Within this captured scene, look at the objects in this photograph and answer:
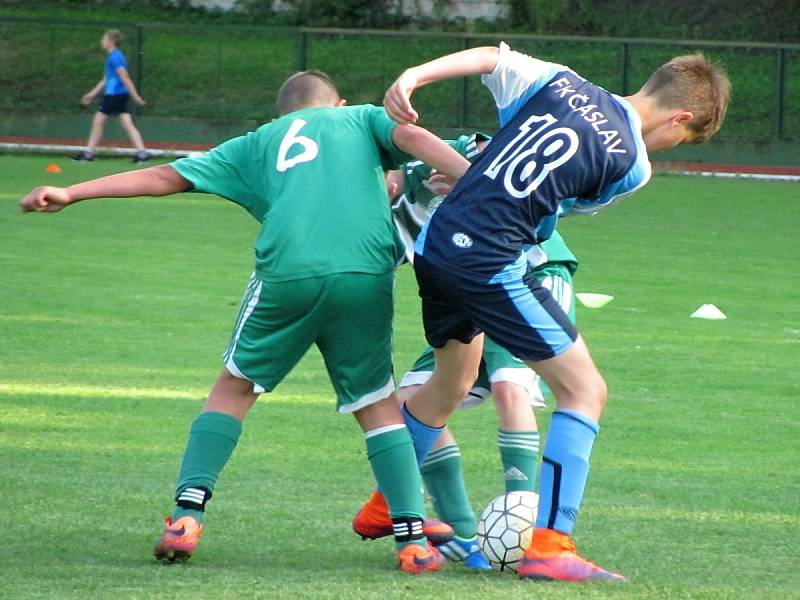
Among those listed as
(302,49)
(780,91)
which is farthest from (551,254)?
(302,49)

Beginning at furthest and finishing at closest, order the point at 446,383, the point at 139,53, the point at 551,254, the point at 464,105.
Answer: the point at 139,53 < the point at 464,105 < the point at 551,254 < the point at 446,383

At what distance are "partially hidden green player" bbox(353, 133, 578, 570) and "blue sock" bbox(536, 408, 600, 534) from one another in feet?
1.60

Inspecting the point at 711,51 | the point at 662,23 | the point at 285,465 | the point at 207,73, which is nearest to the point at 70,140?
the point at 207,73

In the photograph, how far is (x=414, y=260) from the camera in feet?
14.5

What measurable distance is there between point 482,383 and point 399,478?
77 centimetres

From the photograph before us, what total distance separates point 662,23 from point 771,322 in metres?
28.2

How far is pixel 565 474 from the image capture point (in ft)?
14.0

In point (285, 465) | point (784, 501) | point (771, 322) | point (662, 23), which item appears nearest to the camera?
point (784, 501)

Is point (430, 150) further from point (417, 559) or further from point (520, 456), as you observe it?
point (417, 559)

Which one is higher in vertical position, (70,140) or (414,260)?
(414,260)

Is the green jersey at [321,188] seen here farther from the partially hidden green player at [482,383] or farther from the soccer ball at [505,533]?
the soccer ball at [505,533]

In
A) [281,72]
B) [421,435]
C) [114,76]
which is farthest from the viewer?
[281,72]

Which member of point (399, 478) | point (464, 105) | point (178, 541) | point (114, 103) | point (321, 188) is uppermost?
point (321, 188)

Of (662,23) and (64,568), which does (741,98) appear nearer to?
(662,23)
